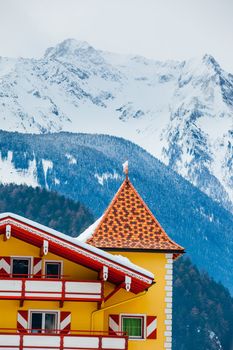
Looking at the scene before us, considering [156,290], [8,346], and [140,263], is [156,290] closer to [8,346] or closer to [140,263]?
[140,263]

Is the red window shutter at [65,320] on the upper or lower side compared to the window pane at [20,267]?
lower

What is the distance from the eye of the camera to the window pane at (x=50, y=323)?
64.3 meters

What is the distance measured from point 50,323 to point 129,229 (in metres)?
7.47

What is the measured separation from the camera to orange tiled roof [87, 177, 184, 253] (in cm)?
6969

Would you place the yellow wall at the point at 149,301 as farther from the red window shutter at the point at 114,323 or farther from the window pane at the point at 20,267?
the window pane at the point at 20,267

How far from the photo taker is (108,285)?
2591 inches

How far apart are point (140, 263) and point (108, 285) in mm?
3844

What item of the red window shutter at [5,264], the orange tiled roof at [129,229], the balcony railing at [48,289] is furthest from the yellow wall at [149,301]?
the red window shutter at [5,264]

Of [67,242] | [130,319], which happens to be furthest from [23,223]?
[130,319]

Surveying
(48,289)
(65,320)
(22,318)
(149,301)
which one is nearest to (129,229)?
(149,301)

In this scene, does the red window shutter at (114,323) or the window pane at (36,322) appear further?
the red window shutter at (114,323)

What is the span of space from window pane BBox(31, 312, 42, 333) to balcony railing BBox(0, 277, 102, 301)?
1118mm

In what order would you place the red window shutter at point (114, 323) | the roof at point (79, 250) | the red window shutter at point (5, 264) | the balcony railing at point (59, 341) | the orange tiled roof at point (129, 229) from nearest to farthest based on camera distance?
1. the balcony railing at point (59, 341)
2. the roof at point (79, 250)
3. the red window shutter at point (5, 264)
4. the red window shutter at point (114, 323)
5. the orange tiled roof at point (129, 229)

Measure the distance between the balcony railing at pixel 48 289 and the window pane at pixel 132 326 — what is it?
3.47 meters
